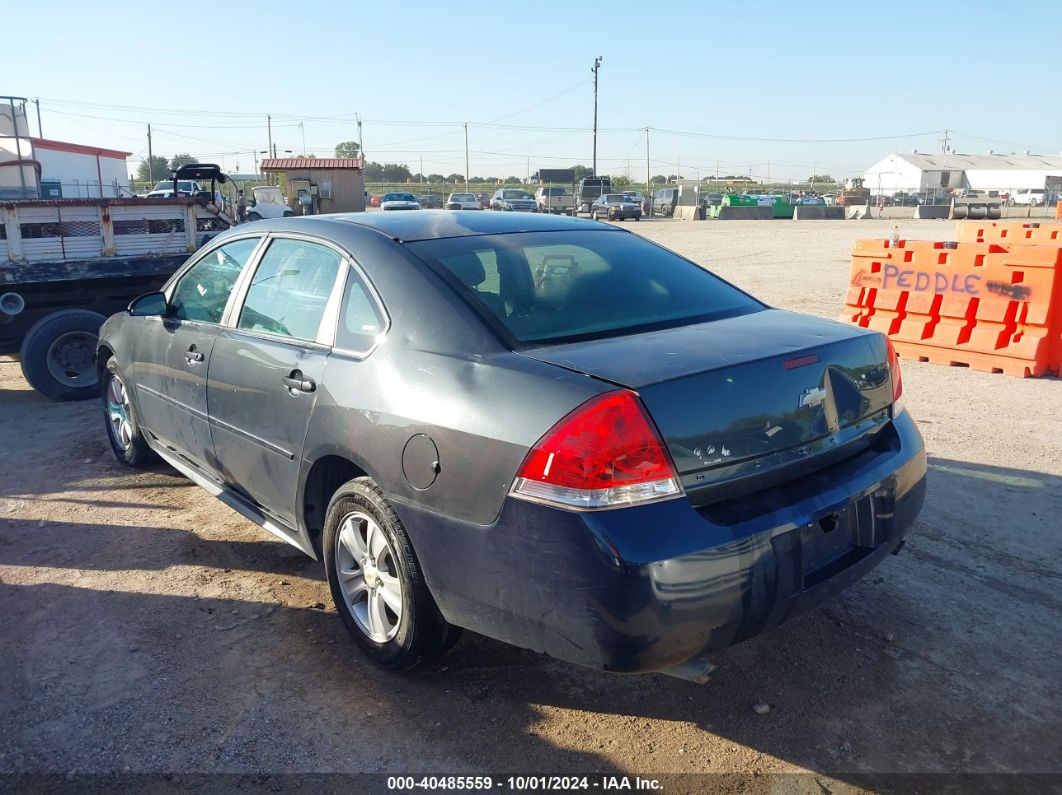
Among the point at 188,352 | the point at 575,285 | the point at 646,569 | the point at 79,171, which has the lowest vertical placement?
the point at 646,569

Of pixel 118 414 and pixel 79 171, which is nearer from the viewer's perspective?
pixel 118 414

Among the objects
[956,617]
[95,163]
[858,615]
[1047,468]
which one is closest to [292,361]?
[858,615]

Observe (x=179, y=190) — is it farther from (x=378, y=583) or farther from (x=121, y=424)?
(x=378, y=583)

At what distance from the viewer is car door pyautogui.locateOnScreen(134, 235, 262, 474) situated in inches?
167

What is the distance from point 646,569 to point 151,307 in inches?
140

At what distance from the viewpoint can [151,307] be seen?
15.7 feet

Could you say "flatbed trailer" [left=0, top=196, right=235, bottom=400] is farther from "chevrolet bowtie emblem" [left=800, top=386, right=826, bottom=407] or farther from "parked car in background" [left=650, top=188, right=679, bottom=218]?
"parked car in background" [left=650, top=188, right=679, bottom=218]

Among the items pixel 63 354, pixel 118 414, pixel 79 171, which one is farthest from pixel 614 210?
pixel 118 414

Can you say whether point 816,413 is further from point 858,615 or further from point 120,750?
point 120,750

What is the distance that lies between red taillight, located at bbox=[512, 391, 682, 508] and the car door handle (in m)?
1.26

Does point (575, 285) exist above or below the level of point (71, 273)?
above

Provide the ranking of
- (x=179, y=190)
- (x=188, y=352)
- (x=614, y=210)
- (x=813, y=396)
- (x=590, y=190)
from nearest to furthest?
1. (x=813, y=396)
2. (x=188, y=352)
3. (x=179, y=190)
4. (x=614, y=210)
5. (x=590, y=190)

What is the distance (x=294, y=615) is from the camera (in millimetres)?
3744

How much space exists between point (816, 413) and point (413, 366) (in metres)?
1.37
